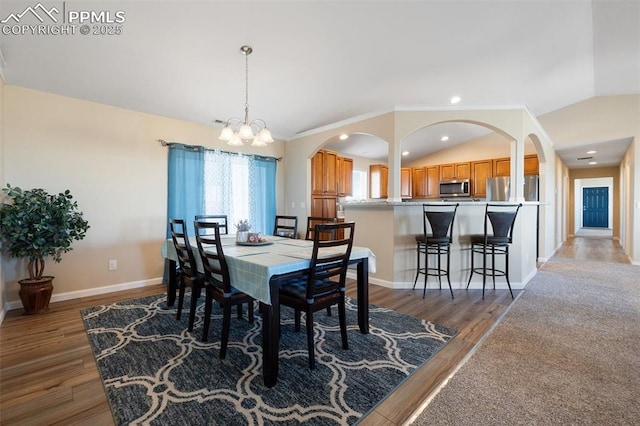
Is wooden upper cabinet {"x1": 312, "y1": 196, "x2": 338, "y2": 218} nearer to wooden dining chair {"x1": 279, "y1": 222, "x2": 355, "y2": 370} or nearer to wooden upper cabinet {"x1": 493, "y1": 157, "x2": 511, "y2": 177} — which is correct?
wooden dining chair {"x1": 279, "y1": 222, "x2": 355, "y2": 370}

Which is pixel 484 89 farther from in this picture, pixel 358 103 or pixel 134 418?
pixel 134 418

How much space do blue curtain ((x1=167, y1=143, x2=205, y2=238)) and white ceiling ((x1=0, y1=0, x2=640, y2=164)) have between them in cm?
52

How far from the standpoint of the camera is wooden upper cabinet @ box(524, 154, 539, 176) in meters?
5.92

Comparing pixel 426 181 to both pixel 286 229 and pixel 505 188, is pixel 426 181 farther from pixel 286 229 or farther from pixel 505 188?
pixel 286 229

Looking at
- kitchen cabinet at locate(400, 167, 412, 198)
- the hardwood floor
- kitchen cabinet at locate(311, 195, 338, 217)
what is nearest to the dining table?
the hardwood floor

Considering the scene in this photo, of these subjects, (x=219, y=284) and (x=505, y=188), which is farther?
(x=505, y=188)

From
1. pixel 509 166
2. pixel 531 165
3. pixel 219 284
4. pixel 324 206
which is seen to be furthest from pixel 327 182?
pixel 531 165

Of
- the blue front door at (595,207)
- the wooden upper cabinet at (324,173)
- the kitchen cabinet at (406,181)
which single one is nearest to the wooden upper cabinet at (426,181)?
the kitchen cabinet at (406,181)

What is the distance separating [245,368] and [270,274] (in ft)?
2.37

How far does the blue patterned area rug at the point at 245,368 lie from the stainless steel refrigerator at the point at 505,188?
4.53 m

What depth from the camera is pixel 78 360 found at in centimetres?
205

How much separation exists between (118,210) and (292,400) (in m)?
3.36

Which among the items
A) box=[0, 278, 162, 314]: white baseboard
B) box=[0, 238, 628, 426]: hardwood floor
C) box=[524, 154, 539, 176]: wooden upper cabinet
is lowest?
box=[0, 238, 628, 426]: hardwood floor

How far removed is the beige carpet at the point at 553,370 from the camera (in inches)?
59.5
